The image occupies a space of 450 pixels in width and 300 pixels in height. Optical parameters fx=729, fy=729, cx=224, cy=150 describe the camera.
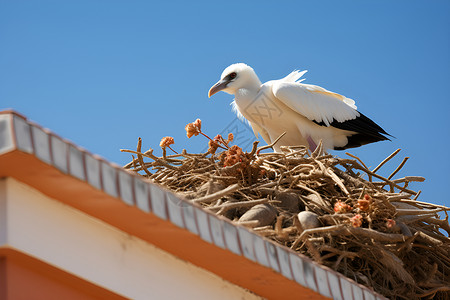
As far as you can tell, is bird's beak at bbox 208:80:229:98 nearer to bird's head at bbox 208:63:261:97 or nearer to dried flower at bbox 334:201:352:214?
bird's head at bbox 208:63:261:97

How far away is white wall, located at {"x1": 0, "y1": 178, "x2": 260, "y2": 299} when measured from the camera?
2984 millimetres

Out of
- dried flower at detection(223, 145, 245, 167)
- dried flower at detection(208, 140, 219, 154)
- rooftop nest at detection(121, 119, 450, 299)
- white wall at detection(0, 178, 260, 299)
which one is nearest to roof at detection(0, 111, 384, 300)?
white wall at detection(0, 178, 260, 299)

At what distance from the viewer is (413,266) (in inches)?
238

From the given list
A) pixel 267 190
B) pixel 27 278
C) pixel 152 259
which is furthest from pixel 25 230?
pixel 267 190

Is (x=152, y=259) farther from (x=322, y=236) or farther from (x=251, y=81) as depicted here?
(x=251, y=81)

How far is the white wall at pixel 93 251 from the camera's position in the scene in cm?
298

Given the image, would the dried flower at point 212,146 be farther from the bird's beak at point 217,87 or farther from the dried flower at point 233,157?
the bird's beak at point 217,87

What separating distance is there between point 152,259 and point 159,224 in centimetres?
31

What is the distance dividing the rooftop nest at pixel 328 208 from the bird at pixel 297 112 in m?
1.68

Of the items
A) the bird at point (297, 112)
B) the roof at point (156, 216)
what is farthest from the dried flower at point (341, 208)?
the bird at point (297, 112)

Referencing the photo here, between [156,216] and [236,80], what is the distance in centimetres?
609

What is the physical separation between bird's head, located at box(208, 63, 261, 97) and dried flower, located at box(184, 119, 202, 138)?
233 centimetres

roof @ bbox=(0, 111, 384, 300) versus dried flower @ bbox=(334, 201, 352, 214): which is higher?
dried flower @ bbox=(334, 201, 352, 214)

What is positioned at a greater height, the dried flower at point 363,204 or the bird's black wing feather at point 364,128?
the bird's black wing feather at point 364,128
